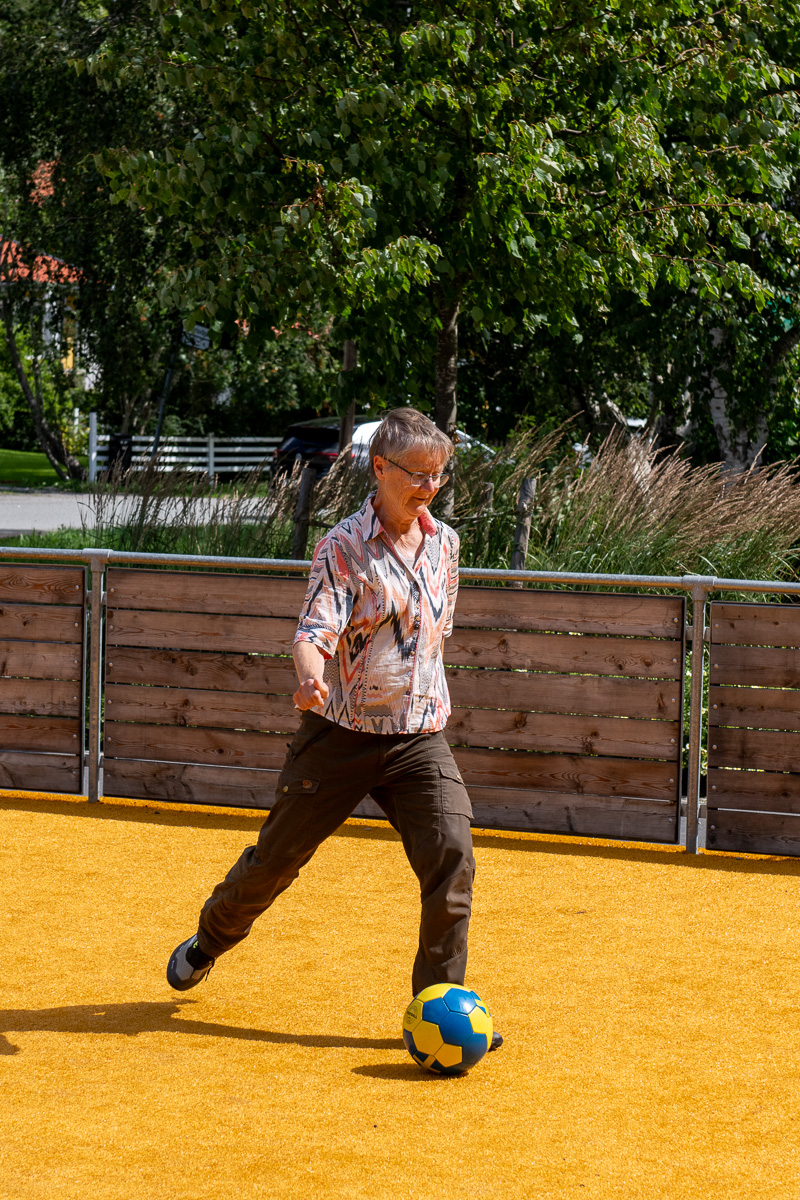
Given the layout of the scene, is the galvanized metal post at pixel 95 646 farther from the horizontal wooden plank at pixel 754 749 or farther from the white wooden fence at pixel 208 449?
the white wooden fence at pixel 208 449

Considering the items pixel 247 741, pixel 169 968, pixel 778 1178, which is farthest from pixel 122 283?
pixel 778 1178

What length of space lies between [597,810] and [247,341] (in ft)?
15.3

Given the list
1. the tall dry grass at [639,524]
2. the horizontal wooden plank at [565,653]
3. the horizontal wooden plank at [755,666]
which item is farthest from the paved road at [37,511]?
the horizontal wooden plank at [755,666]

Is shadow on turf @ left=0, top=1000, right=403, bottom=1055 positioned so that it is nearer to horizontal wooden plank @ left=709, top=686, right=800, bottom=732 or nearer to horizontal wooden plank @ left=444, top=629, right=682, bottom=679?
horizontal wooden plank @ left=444, top=629, right=682, bottom=679

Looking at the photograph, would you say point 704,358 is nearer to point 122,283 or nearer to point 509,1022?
point 122,283

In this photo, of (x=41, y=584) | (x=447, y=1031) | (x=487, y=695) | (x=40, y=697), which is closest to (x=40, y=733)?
(x=40, y=697)

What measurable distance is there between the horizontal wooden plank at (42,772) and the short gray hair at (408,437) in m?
4.05

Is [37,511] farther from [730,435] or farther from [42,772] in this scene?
[42,772]

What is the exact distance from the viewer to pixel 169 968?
4.62 metres

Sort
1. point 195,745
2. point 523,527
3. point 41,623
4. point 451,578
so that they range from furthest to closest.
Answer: point 523,527 → point 41,623 → point 195,745 → point 451,578

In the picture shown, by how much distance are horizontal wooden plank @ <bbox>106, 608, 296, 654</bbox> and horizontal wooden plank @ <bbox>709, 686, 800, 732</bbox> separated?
85.8 inches

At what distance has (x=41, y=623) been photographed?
7371 mm

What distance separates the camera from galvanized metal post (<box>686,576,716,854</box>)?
6.54m

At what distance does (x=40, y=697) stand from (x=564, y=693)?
2883 mm
